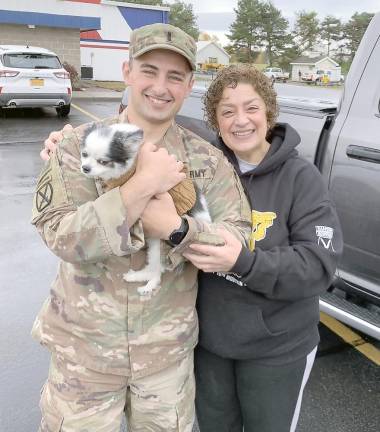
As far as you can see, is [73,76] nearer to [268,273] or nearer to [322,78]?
[268,273]

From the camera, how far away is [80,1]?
2447cm

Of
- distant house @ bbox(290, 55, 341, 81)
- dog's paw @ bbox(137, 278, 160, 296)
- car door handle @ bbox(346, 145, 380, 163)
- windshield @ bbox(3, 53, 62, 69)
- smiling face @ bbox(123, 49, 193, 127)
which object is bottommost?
distant house @ bbox(290, 55, 341, 81)

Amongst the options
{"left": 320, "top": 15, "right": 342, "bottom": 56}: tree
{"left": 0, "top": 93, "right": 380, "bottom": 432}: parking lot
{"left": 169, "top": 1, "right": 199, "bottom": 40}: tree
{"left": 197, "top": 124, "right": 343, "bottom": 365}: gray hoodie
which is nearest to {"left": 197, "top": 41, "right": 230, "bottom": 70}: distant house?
{"left": 169, "top": 1, "right": 199, "bottom": 40}: tree

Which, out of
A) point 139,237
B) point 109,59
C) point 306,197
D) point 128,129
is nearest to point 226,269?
point 139,237

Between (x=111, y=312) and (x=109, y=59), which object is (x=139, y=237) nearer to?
(x=111, y=312)

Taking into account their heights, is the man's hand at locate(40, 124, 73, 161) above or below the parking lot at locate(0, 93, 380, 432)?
above

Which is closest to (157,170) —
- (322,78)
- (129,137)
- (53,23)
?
(129,137)

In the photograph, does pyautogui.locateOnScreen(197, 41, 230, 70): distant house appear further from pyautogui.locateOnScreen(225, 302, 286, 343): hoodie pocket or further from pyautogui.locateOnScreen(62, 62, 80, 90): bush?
pyautogui.locateOnScreen(225, 302, 286, 343): hoodie pocket

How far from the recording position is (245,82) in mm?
2057

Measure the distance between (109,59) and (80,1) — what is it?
9063 millimetres

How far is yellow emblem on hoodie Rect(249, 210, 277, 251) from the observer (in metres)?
2.04

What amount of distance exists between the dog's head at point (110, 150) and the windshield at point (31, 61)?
1464 centimetres

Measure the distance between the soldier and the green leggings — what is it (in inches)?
7.5

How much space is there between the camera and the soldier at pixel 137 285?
1794 mm
